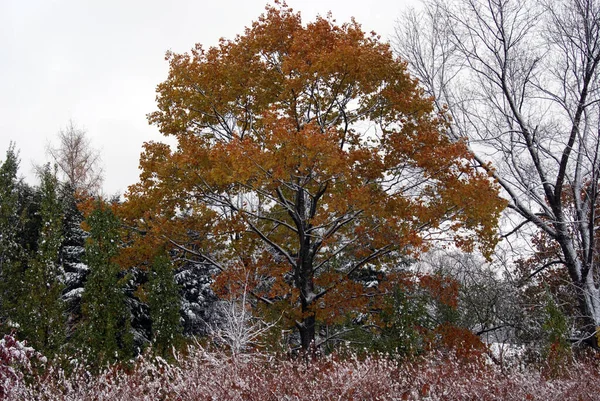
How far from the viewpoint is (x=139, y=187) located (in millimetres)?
10305

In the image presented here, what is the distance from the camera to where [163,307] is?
32.8ft

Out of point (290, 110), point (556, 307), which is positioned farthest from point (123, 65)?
point (556, 307)

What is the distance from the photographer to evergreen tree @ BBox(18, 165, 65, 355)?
25.4 feet

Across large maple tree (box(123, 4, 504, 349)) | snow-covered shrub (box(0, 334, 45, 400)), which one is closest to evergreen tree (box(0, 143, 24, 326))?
large maple tree (box(123, 4, 504, 349))

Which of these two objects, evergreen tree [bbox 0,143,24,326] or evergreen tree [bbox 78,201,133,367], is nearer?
evergreen tree [bbox 78,201,133,367]

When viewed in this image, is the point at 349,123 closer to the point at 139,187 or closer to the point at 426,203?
the point at 426,203

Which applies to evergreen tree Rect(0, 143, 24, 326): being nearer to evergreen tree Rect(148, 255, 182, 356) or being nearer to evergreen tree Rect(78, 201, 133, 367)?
evergreen tree Rect(78, 201, 133, 367)

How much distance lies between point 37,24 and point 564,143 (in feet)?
38.7

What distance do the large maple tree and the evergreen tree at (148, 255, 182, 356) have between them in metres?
0.54

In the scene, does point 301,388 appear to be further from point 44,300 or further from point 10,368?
point 44,300

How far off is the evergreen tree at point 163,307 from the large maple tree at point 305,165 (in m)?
0.54

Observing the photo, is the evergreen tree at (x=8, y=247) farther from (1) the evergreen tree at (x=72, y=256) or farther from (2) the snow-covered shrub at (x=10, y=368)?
(1) the evergreen tree at (x=72, y=256)

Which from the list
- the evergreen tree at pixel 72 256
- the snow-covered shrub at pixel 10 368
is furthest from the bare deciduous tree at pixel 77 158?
the snow-covered shrub at pixel 10 368

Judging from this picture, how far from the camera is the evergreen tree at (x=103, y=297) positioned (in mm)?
8383
